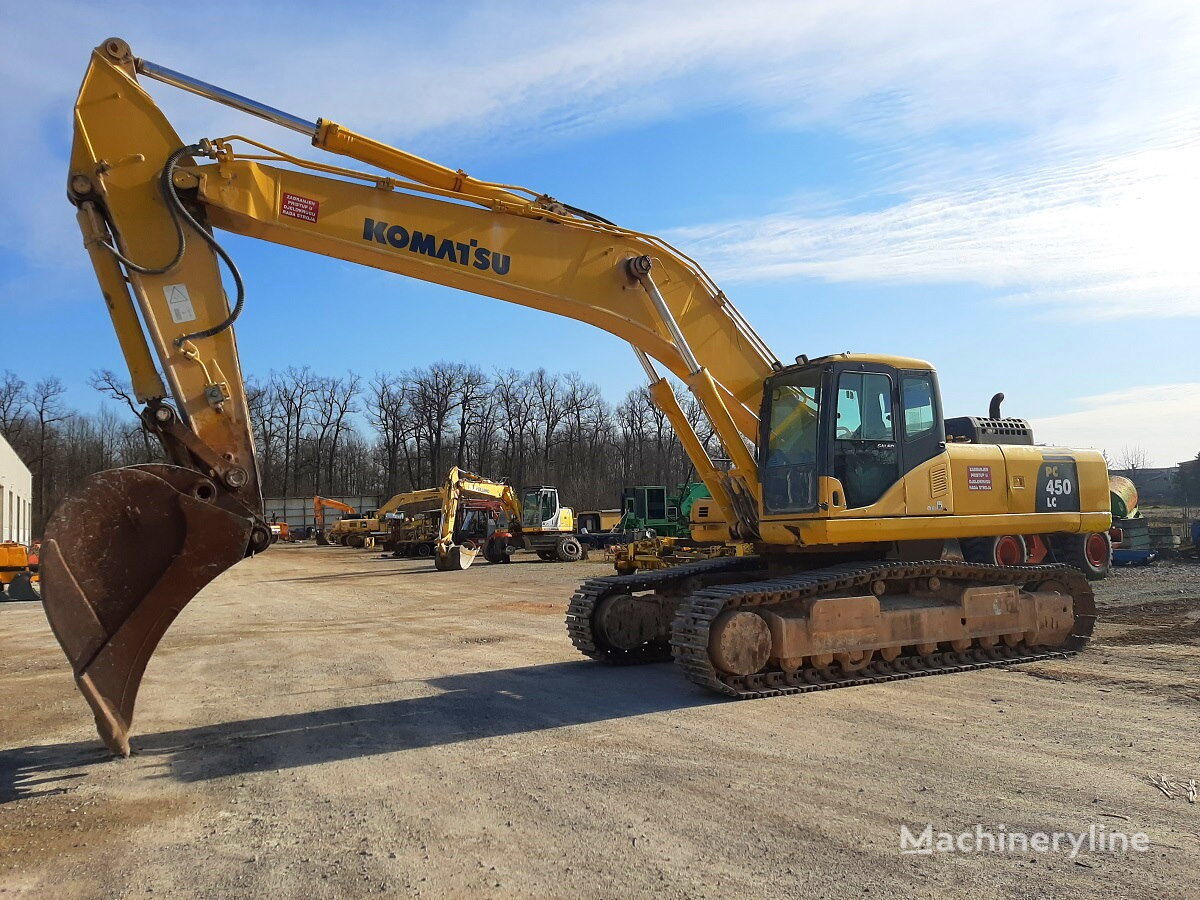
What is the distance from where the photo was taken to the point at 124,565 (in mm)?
5820

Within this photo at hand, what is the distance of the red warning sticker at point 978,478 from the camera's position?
944 cm

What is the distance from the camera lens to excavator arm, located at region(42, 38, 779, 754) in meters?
5.76

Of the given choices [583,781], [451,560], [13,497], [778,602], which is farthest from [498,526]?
[583,781]

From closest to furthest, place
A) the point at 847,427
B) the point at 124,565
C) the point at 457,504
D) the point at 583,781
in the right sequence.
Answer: the point at 583,781, the point at 124,565, the point at 847,427, the point at 457,504

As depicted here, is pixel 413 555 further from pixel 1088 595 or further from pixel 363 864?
pixel 363 864

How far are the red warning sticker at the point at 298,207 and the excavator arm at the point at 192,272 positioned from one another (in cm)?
2

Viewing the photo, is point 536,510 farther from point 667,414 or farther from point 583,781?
point 583,781

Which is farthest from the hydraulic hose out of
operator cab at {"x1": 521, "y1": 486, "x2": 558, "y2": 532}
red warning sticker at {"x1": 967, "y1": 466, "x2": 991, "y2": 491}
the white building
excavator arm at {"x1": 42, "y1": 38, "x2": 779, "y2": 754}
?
the white building

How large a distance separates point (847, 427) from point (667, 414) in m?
2.10

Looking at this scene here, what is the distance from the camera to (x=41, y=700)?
28.5ft

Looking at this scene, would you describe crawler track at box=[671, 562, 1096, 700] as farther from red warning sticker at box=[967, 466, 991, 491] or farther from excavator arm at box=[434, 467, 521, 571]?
excavator arm at box=[434, 467, 521, 571]

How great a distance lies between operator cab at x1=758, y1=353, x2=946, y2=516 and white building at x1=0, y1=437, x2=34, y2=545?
39.8m

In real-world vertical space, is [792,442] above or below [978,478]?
above

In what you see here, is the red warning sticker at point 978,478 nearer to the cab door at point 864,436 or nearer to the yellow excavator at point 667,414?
the yellow excavator at point 667,414
